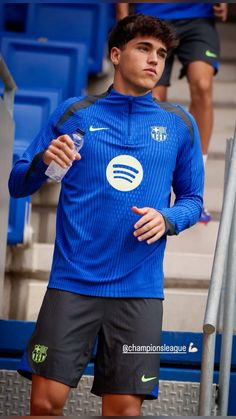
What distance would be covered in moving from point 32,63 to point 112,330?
2858 millimetres

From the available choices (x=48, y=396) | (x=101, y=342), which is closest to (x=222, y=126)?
(x=101, y=342)

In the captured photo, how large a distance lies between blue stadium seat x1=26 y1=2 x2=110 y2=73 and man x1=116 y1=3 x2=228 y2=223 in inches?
48.5

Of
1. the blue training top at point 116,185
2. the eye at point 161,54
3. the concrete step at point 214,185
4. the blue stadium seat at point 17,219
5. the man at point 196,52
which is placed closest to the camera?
the blue training top at point 116,185

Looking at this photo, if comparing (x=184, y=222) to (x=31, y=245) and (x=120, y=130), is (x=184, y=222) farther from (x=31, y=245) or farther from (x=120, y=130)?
(x=31, y=245)

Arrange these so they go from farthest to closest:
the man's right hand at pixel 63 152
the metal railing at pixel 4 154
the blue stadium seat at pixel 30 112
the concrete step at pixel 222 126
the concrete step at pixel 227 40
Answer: the concrete step at pixel 227 40
the concrete step at pixel 222 126
the blue stadium seat at pixel 30 112
the metal railing at pixel 4 154
the man's right hand at pixel 63 152

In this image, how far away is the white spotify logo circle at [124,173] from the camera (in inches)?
77.6

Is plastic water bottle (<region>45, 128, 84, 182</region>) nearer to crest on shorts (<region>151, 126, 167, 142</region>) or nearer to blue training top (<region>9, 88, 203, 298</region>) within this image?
blue training top (<region>9, 88, 203, 298</region>)

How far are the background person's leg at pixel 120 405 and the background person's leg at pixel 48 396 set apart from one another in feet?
0.35

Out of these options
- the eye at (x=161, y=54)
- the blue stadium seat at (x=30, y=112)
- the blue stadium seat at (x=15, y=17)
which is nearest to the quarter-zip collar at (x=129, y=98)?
the eye at (x=161, y=54)

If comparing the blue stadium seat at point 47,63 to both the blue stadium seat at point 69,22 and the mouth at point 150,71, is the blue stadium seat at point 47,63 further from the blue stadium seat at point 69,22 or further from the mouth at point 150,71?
the mouth at point 150,71

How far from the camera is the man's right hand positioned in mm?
1841

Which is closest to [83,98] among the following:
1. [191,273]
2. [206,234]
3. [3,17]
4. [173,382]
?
[173,382]

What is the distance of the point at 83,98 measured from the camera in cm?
213

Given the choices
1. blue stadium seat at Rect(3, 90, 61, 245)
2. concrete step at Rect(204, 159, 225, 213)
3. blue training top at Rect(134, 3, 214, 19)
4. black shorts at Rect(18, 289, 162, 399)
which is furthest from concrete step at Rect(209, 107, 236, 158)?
black shorts at Rect(18, 289, 162, 399)
